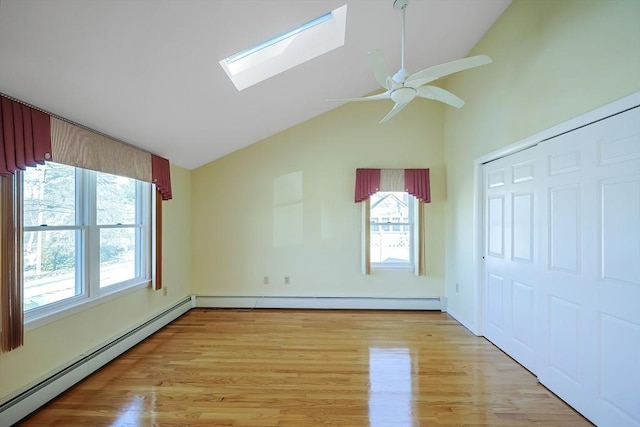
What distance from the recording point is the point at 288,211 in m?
4.18

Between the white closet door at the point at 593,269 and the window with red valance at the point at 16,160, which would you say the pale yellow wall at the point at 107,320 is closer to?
the window with red valance at the point at 16,160

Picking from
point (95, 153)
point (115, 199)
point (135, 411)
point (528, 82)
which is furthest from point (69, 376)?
point (528, 82)

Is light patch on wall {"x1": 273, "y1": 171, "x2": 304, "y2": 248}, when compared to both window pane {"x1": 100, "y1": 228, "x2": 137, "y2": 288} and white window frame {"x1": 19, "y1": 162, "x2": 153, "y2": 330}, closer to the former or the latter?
window pane {"x1": 100, "y1": 228, "x2": 137, "y2": 288}

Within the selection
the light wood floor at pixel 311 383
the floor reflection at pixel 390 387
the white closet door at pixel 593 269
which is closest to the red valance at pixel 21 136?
the light wood floor at pixel 311 383

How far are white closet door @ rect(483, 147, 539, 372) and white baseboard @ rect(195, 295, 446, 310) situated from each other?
1024mm

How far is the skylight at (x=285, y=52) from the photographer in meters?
2.50

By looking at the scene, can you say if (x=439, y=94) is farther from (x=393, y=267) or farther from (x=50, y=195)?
(x=50, y=195)

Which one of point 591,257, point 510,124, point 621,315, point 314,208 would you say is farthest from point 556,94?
point 314,208

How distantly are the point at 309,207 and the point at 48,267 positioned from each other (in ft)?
9.34

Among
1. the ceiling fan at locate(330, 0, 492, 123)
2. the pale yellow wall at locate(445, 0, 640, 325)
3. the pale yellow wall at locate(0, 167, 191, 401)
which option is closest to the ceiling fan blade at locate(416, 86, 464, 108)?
the ceiling fan at locate(330, 0, 492, 123)

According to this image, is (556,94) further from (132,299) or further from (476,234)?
(132,299)

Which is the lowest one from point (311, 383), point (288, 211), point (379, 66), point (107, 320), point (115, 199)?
point (311, 383)

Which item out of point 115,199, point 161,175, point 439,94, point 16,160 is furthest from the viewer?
point 161,175

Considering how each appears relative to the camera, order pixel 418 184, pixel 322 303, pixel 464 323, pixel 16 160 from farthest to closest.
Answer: pixel 322 303, pixel 418 184, pixel 464 323, pixel 16 160
